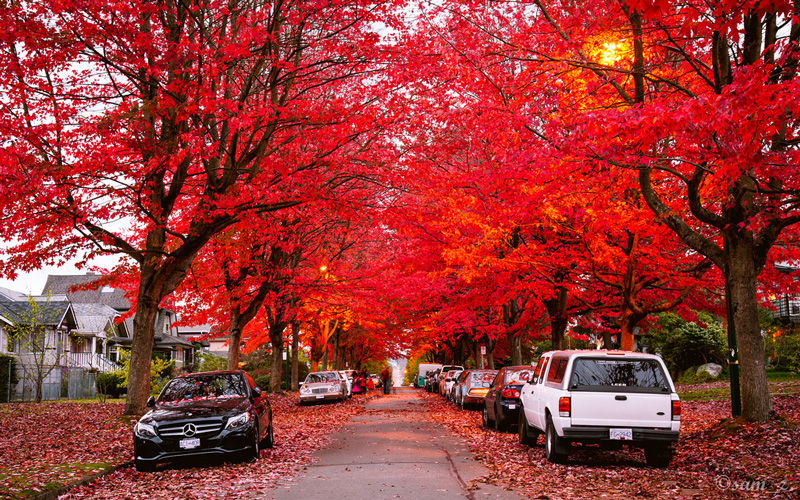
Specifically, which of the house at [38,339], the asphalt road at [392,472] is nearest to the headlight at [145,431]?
the asphalt road at [392,472]

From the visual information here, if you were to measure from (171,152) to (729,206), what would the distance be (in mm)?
11495

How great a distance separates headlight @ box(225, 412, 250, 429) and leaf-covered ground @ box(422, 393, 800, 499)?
403cm

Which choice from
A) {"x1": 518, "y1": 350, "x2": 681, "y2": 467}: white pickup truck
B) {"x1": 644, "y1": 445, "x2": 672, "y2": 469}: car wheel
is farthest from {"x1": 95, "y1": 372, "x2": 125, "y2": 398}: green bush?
{"x1": 644, "y1": 445, "x2": 672, "y2": 469}: car wheel

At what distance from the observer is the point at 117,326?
58.6 meters

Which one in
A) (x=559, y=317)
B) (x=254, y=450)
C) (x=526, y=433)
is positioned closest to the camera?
(x=254, y=450)

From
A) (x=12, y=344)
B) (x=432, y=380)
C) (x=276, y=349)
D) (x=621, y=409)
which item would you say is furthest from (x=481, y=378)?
(x=432, y=380)

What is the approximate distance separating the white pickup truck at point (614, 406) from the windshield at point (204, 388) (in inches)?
227

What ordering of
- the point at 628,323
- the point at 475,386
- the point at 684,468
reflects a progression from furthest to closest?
1. the point at 475,386
2. the point at 628,323
3. the point at 684,468

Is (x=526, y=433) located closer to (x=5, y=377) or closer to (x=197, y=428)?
(x=197, y=428)

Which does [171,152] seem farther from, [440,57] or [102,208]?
[440,57]

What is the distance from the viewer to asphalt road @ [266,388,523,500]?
28.5 feet

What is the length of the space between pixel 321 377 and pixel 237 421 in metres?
23.0

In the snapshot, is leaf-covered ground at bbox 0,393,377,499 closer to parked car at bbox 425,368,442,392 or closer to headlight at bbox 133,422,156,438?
headlight at bbox 133,422,156,438

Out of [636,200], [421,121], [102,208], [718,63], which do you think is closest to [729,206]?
[718,63]
